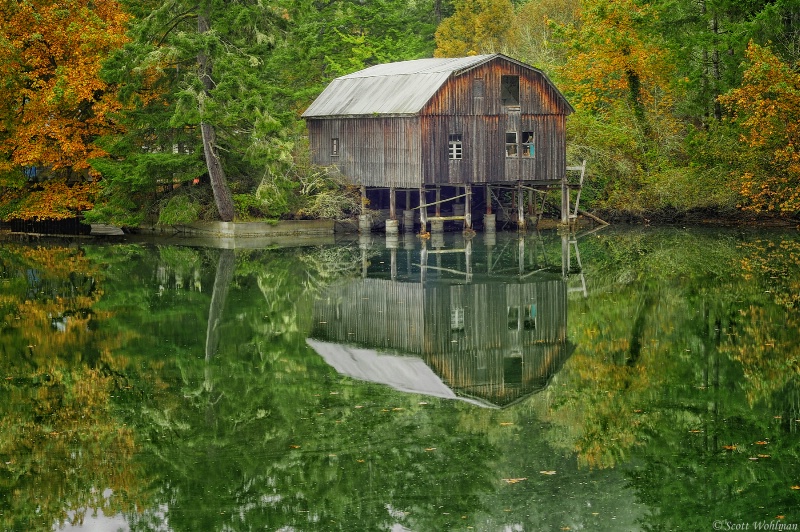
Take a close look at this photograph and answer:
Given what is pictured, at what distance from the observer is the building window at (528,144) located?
1823 inches

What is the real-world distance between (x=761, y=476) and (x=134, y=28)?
114 ft

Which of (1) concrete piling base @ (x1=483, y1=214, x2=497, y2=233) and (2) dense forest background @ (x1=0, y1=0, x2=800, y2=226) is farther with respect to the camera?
(1) concrete piling base @ (x1=483, y1=214, x2=497, y2=233)

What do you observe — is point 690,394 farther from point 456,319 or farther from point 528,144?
point 528,144

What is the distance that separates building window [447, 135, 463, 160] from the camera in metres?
44.5

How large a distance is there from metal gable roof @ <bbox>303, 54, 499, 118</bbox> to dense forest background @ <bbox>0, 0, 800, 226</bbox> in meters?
1.90

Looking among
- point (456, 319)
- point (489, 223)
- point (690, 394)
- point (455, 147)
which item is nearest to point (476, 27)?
point (489, 223)

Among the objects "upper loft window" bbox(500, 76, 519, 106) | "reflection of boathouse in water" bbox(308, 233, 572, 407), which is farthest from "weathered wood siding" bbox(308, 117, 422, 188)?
"reflection of boathouse in water" bbox(308, 233, 572, 407)

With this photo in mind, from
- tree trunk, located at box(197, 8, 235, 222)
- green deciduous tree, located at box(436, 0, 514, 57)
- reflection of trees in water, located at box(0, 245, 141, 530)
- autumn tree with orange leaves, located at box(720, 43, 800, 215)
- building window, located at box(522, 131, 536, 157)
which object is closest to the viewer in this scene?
reflection of trees in water, located at box(0, 245, 141, 530)

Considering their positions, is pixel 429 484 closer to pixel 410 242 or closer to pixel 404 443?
pixel 404 443

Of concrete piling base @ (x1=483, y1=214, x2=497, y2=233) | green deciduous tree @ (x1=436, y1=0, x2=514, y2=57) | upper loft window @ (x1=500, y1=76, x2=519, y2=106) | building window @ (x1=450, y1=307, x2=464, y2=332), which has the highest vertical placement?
green deciduous tree @ (x1=436, y1=0, x2=514, y2=57)

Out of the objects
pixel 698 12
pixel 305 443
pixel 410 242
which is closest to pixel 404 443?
pixel 305 443

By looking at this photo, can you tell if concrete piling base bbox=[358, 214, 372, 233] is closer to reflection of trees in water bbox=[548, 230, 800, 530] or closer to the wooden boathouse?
the wooden boathouse

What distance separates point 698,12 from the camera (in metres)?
47.6

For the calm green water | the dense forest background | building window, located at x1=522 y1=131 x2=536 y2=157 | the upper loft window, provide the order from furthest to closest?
1. building window, located at x1=522 y1=131 x2=536 y2=157
2. the upper loft window
3. the dense forest background
4. the calm green water
